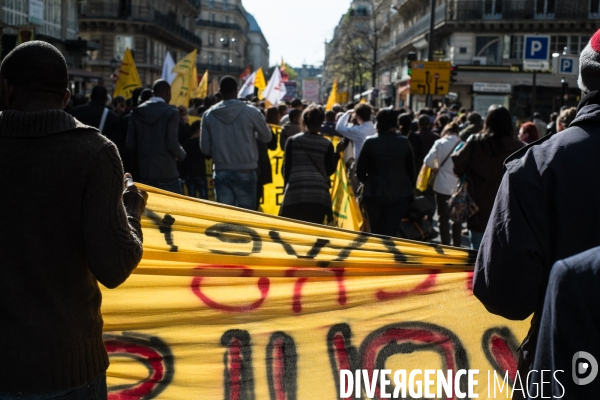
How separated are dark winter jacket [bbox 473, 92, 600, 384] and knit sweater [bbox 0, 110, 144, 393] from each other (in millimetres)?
1142

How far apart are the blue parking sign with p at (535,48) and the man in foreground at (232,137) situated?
34.4ft

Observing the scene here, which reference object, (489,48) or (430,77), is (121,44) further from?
(430,77)

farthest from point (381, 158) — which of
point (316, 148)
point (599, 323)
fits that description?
point (599, 323)

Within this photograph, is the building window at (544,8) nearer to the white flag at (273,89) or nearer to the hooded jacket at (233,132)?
the white flag at (273,89)

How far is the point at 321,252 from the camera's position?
4.16 metres

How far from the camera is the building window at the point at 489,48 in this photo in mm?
49438

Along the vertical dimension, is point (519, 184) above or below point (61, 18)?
below

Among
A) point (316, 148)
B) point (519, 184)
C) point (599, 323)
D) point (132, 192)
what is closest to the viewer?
point (599, 323)

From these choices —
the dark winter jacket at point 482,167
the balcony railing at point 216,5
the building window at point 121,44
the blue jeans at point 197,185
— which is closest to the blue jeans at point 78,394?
the dark winter jacket at point 482,167

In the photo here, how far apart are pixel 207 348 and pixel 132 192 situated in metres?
1.11

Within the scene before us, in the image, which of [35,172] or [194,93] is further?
[194,93]

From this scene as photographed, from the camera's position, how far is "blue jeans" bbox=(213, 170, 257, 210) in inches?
359

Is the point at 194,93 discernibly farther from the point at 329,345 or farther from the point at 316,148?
the point at 329,345

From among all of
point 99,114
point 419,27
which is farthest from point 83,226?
point 419,27
